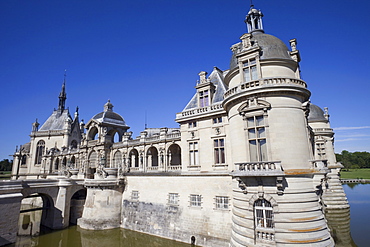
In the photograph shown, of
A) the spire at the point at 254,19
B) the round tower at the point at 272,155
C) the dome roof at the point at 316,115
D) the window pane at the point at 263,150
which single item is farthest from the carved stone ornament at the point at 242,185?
the dome roof at the point at 316,115

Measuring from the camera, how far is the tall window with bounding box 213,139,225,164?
60.8 feet

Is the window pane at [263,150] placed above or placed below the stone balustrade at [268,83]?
Answer: below

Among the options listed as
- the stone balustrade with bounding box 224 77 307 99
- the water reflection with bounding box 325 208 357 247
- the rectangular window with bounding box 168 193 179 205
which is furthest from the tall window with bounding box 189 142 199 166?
the water reflection with bounding box 325 208 357 247

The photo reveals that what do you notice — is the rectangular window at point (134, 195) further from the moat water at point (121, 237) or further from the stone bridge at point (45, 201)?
the stone bridge at point (45, 201)

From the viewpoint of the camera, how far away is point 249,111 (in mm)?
13766

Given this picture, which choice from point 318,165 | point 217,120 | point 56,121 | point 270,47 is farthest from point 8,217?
point 56,121

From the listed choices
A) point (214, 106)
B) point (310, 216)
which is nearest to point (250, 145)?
point (310, 216)

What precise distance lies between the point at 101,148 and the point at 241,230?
25742mm

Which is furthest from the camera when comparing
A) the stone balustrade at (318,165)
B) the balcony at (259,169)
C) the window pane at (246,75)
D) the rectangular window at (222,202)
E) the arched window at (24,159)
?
the arched window at (24,159)

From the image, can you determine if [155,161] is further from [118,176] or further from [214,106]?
[214,106]

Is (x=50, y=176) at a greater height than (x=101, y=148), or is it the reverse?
(x=101, y=148)

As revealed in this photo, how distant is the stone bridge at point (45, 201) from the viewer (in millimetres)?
19578

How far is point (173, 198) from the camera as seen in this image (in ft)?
68.2

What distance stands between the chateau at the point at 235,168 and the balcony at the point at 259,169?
6 cm
